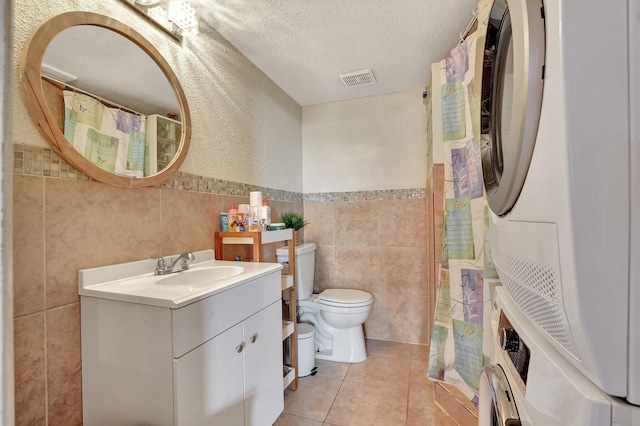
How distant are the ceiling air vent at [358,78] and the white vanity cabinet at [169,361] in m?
1.79

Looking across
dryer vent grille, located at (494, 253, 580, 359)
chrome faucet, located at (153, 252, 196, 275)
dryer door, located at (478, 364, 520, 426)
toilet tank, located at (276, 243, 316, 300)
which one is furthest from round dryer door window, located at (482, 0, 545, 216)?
toilet tank, located at (276, 243, 316, 300)

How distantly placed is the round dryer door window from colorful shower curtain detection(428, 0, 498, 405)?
43 cm

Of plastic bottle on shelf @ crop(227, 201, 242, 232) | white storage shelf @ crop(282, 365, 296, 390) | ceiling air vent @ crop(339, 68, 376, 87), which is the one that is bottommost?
white storage shelf @ crop(282, 365, 296, 390)

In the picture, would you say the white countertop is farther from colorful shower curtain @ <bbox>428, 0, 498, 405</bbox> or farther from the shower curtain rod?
colorful shower curtain @ <bbox>428, 0, 498, 405</bbox>

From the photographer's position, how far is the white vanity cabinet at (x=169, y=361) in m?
0.77

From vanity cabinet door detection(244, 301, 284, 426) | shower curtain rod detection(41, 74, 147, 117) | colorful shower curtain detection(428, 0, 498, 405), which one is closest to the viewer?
shower curtain rod detection(41, 74, 147, 117)

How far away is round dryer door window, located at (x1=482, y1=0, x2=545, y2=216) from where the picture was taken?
0.43 m

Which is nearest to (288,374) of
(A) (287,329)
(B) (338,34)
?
(A) (287,329)

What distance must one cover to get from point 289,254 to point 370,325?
1.21 metres

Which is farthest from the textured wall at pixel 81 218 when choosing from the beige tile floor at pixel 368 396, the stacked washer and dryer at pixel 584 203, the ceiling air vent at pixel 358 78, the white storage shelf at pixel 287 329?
the stacked washer and dryer at pixel 584 203

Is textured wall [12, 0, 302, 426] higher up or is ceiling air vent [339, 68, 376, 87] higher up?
ceiling air vent [339, 68, 376, 87]

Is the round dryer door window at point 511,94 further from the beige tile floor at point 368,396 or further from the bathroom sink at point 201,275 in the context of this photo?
the beige tile floor at point 368,396

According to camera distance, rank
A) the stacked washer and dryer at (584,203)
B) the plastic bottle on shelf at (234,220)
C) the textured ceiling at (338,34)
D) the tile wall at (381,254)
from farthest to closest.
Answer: the tile wall at (381,254), the plastic bottle on shelf at (234,220), the textured ceiling at (338,34), the stacked washer and dryer at (584,203)

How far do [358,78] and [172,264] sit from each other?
6.23ft
